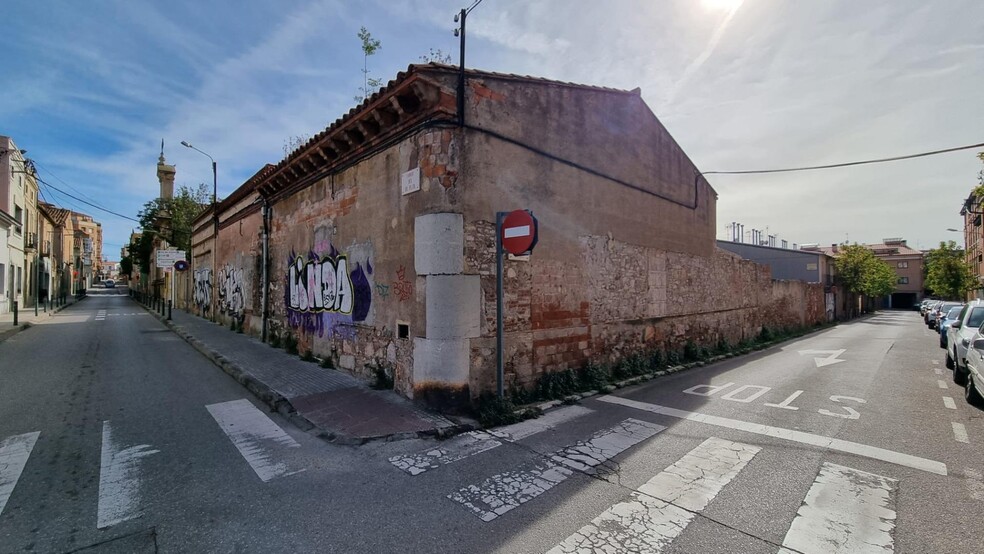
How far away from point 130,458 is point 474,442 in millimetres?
3708

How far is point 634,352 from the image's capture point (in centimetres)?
974

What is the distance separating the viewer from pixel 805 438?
5316 mm

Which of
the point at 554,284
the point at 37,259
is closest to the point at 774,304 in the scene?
the point at 554,284

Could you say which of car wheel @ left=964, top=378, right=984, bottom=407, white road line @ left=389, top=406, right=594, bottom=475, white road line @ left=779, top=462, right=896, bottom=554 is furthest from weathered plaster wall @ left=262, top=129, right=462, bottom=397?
car wheel @ left=964, top=378, right=984, bottom=407

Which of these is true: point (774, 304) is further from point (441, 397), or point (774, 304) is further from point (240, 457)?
point (240, 457)

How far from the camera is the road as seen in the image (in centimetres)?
315

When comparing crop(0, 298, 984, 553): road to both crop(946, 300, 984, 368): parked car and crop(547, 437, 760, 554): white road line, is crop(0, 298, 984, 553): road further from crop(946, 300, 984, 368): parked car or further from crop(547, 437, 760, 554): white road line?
crop(946, 300, 984, 368): parked car

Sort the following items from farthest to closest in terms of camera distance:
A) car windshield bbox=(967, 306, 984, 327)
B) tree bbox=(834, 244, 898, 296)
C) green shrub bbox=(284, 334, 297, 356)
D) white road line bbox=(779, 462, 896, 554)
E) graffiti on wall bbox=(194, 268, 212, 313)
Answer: tree bbox=(834, 244, 898, 296) → graffiti on wall bbox=(194, 268, 212, 313) → green shrub bbox=(284, 334, 297, 356) → car windshield bbox=(967, 306, 984, 327) → white road line bbox=(779, 462, 896, 554)

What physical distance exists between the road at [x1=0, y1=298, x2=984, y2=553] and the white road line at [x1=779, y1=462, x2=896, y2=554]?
19mm

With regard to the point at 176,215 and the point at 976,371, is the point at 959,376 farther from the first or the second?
the point at 176,215

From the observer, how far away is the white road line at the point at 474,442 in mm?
4551

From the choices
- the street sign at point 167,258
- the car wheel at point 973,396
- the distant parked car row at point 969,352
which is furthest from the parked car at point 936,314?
the street sign at point 167,258

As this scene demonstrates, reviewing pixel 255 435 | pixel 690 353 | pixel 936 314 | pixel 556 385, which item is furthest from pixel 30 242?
pixel 936 314

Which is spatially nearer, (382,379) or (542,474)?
(542,474)
